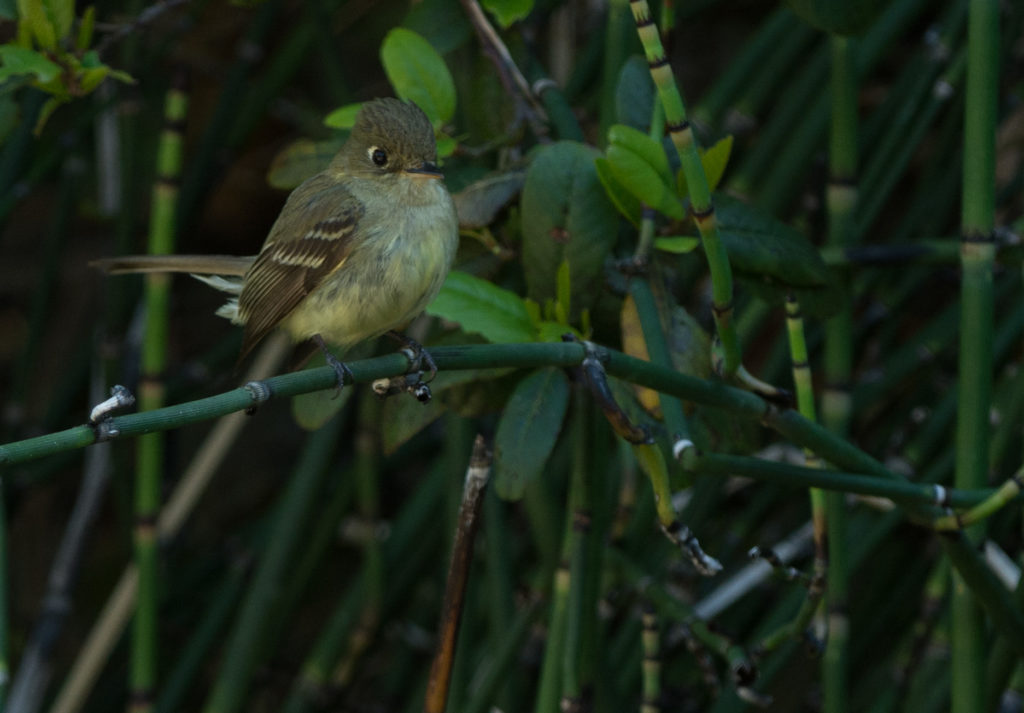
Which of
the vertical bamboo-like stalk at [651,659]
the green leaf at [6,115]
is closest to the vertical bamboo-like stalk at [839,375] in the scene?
the vertical bamboo-like stalk at [651,659]

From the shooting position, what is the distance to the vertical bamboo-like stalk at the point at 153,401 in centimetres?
215

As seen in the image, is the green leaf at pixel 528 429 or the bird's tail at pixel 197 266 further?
the bird's tail at pixel 197 266

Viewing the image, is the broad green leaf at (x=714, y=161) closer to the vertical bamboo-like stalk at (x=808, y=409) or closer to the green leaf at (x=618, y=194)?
the green leaf at (x=618, y=194)

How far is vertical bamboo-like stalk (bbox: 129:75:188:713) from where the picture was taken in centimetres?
215

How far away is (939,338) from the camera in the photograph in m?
2.73

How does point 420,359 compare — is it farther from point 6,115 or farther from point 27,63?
point 6,115

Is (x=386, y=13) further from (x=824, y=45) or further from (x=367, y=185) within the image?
(x=367, y=185)

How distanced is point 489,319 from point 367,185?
429 millimetres

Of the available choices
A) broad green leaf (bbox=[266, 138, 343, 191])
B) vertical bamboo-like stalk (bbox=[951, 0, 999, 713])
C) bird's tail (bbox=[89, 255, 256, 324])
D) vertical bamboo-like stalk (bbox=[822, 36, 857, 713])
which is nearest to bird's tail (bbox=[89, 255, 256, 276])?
bird's tail (bbox=[89, 255, 256, 324])

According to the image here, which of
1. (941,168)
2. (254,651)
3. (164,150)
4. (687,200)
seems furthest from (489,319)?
(941,168)

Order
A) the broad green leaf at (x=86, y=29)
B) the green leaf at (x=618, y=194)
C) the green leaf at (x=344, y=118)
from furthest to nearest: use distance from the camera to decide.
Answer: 1. the green leaf at (x=344, y=118)
2. the broad green leaf at (x=86, y=29)
3. the green leaf at (x=618, y=194)

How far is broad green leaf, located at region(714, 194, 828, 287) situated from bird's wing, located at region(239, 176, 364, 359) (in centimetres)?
57

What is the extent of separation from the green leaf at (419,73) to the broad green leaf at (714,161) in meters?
0.43

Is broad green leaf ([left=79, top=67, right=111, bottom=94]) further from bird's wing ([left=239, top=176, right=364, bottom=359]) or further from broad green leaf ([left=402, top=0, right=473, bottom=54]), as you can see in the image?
broad green leaf ([left=402, top=0, right=473, bottom=54])
